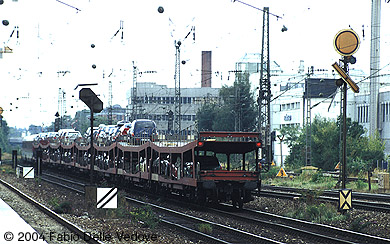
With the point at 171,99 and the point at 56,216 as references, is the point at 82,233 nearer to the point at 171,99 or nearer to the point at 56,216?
the point at 56,216

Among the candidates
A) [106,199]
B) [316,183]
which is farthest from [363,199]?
[106,199]

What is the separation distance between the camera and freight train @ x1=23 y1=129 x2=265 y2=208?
25203 mm

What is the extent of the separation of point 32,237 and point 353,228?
31.0 feet

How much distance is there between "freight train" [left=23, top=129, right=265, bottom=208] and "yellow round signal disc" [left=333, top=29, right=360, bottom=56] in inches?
190

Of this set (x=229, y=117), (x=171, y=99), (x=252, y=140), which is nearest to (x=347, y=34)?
(x=252, y=140)

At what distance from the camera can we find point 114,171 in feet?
132

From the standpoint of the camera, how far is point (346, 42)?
24484mm

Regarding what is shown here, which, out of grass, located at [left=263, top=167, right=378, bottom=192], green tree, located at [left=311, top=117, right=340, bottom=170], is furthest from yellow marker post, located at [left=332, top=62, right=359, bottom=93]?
green tree, located at [left=311, top=117, right=340, bottom=170]

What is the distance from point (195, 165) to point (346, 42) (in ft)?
24.8

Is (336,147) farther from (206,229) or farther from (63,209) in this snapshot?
(206,229)

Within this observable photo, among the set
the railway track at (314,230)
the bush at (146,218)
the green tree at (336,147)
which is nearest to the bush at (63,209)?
the bush at (146,218)

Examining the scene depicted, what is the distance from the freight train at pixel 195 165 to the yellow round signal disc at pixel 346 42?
15.8ft

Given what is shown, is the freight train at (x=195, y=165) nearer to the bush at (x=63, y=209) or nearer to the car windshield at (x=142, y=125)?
the bush at (x=63, y=209)

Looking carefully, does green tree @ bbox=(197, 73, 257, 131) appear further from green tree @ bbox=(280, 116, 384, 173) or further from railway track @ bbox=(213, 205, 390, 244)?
railway track @ bbox=(213, 205, 390, 244)
